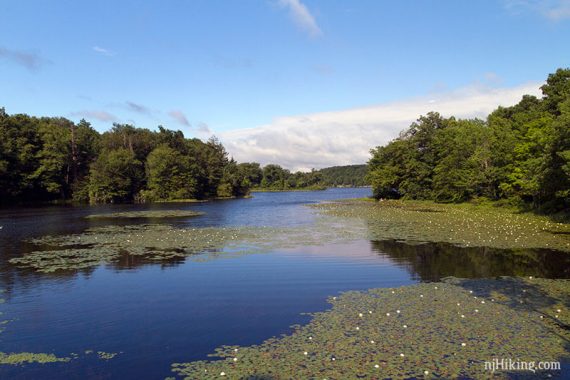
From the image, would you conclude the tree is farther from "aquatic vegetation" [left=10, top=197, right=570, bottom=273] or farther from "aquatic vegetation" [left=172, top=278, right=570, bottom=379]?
"aquatic vegetation" [left=172, top=278, right=570, bottom=379]

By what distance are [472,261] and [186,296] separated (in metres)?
15.3

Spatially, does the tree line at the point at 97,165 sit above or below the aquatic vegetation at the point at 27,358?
above

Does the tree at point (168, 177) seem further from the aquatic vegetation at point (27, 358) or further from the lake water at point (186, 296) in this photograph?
the aquatic vegetation at point (27, 358)

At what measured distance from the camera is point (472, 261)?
71.6 ft

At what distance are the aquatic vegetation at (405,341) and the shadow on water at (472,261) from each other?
3.70m

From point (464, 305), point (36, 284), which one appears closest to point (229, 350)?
point (464, 305)

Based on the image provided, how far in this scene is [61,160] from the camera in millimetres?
94875

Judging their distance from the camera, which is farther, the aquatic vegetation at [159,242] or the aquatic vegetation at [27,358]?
the aquatic vegetation at [159,242]

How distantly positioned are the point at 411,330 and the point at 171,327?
7318 millimetres

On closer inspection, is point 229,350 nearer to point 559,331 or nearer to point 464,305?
point 464,305

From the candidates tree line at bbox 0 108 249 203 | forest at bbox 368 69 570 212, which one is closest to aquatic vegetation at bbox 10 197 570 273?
forest at bbox 368 69 570 212

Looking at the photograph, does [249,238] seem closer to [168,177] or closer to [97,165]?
[97,165]

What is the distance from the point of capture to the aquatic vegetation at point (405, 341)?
9391mm

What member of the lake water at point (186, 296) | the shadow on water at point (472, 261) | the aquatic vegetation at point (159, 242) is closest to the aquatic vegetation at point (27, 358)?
the lake water at point (186, 296)
